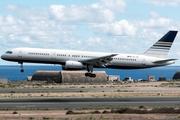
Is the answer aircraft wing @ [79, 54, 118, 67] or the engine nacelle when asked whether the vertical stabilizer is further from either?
the engine nacelle

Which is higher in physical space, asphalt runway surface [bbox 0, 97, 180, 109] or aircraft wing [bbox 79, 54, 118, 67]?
aircraft wing [bbox 79, 54, 118, 67]

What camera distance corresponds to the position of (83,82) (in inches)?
3329

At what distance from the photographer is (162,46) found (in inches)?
2854

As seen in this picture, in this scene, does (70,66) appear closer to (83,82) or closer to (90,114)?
(83,82)

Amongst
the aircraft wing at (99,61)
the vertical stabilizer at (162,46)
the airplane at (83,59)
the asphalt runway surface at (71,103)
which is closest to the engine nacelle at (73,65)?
the airplane at (83,59)

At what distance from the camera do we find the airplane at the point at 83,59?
2387 inches

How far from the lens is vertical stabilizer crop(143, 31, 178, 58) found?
7075cm

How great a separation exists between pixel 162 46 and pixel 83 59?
16.0 m

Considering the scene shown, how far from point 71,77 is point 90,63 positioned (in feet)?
71.9

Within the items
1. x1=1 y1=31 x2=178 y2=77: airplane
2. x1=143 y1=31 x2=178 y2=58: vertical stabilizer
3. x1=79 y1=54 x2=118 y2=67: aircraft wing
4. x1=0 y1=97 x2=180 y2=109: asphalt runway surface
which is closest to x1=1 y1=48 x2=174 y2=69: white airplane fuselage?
x1=1 y1=31 x2=178 y2=77: airplane

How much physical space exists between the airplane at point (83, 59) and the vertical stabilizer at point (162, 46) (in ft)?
1.59

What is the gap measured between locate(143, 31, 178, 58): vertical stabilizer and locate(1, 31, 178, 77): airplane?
49 cm

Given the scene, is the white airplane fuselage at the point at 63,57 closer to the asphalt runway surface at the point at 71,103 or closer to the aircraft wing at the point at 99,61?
the aircraft wing at the point at 99,61

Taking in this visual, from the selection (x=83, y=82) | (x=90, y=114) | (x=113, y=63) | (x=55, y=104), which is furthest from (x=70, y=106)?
(x=83, y=82)
